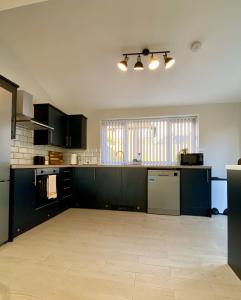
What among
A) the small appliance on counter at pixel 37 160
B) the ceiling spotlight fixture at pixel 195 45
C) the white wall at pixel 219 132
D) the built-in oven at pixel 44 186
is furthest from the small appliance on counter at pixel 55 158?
the ceiling spotlight fixture at pixel 195 45

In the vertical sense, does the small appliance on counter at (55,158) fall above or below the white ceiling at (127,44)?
below

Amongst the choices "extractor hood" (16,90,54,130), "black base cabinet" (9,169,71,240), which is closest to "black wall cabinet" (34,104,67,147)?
"extractor hood" (16,90,54,130)

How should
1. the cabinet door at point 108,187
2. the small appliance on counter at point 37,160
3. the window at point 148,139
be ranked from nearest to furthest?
1. the small appliance on counter at point 37,160
2. the cabinet door at point 108,187
3. the window at point 148,139

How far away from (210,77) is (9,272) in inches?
150

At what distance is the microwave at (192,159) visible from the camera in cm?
359

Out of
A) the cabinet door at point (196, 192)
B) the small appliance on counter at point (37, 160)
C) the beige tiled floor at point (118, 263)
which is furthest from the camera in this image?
the small appliance on counter at point (37, 160)

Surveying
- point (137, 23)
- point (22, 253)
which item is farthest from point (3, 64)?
point (22, 253)

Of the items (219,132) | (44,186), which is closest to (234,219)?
(44,186)

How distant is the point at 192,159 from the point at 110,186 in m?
1.70

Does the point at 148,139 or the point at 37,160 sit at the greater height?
the point at 148,139

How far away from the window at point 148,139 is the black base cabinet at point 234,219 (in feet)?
7.80

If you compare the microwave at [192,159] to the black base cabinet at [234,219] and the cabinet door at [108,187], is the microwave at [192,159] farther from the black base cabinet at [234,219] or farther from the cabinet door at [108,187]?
the black base cabinet at [234,219]

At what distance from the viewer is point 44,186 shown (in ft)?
9.48

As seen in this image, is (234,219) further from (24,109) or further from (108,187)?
(24,109)
